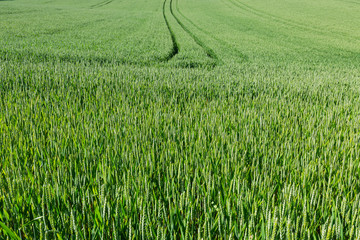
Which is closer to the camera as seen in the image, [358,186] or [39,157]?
[358,186]

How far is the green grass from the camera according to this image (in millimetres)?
1152

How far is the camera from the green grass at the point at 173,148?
1152mm

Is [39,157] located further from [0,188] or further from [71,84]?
[71,84]

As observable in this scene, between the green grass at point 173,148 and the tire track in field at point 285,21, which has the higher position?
the tire track in field at point 285,21

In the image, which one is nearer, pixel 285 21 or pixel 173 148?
pixel 173 148

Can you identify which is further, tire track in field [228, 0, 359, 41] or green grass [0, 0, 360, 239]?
tire track in field [228, 0, 359, 41]

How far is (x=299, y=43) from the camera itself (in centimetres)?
1720

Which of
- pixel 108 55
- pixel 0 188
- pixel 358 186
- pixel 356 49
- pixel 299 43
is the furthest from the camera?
pixel 299 43

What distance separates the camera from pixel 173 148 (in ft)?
6.33

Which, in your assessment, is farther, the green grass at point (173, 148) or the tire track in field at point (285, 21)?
the tire track in field at point (285, 21)

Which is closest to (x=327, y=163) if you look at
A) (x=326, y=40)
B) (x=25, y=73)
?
(x=25, y=73)

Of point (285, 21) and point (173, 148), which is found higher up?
point (285, 21)

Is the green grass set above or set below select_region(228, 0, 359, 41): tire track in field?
below

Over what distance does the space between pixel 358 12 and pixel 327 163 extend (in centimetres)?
3622
